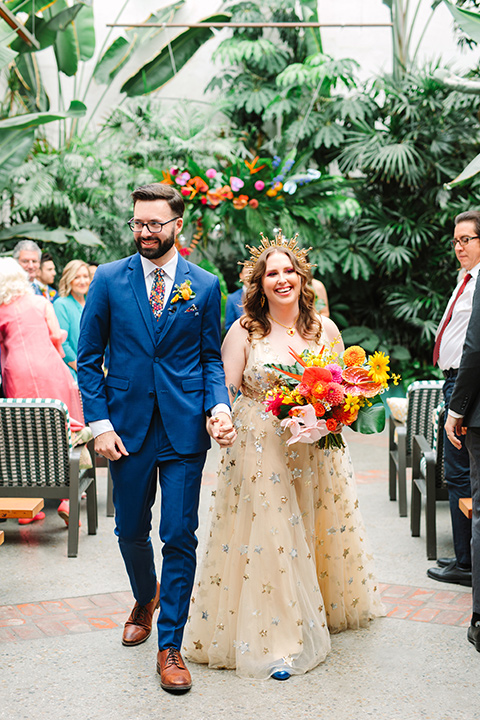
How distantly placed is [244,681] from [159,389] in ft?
4.61

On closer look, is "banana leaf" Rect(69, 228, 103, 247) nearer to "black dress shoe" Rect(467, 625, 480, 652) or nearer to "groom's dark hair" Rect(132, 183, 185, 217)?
"groom's dark hair" Rect(132, 183, 185, 217)

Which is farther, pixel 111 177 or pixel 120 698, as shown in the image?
pixel 111 177

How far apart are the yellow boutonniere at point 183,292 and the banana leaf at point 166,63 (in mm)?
9973

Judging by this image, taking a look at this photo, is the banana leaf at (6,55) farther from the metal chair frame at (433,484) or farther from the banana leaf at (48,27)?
the metal chair frame at (433,484)

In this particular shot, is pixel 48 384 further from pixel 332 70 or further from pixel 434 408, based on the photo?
pixel 332 70

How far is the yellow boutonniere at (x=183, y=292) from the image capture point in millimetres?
3838

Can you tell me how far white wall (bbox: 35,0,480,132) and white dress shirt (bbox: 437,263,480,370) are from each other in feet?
31.9

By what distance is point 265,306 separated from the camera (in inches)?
172

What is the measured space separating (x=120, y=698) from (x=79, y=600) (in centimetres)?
137

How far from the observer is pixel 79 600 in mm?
4898

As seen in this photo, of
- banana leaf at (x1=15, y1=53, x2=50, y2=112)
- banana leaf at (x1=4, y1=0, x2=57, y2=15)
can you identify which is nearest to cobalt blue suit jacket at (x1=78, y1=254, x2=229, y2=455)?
banana leaf at (x1=4, y1=0, x2=57, y2=15)

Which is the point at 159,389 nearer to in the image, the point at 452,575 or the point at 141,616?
the point at 141,616

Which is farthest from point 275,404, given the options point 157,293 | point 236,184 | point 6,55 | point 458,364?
point 6,55

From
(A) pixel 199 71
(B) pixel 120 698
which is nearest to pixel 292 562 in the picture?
(B) pixel 120 698
